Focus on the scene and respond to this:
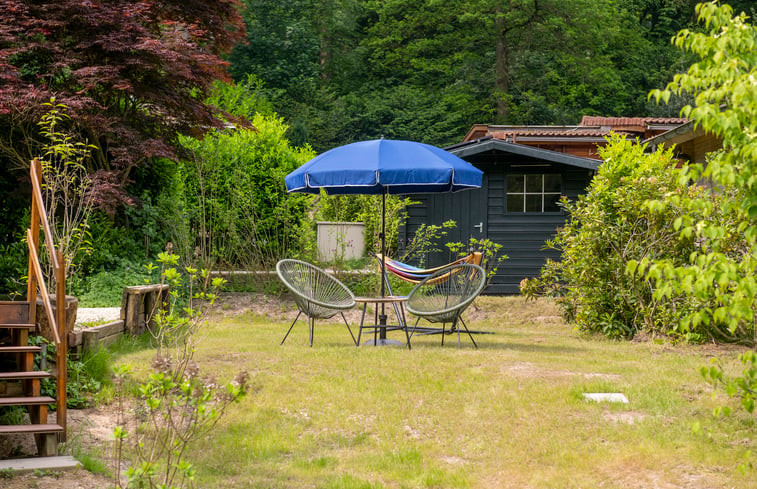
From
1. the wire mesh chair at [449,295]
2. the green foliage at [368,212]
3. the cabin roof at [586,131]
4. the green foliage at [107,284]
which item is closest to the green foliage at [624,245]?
the wire mesh chair at [449,295]

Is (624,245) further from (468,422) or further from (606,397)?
(468,422)

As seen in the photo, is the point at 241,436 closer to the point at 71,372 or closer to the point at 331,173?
the point at 71,372

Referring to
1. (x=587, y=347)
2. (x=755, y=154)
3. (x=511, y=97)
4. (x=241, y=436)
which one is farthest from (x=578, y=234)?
(x=511, y=97)

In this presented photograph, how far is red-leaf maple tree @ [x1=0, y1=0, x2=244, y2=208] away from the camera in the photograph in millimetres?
9234

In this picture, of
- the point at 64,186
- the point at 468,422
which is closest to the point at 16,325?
the point at 468,422

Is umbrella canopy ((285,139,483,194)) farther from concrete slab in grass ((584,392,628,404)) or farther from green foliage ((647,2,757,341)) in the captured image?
green foliage ((647,2,757,341))

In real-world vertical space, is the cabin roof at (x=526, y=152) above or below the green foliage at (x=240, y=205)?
above

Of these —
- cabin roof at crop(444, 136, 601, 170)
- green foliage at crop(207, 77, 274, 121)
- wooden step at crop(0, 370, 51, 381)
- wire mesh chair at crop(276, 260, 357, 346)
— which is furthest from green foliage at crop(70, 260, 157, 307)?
green foliage at crop(207, 77, 274, 121)

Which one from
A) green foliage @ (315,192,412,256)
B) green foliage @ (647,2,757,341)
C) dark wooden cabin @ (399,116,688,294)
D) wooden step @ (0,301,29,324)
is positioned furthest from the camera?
dark wooden cabin @ (399,116,688,294)

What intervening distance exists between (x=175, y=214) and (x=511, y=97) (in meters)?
18.6

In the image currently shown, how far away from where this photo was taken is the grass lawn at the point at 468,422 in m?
4.18

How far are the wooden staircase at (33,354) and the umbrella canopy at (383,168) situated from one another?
9.97 feet

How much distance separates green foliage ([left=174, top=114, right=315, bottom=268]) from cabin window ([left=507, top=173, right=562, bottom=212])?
3856 millimetres

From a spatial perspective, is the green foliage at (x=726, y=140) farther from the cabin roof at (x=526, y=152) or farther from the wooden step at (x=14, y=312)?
the cabin roof at (x=526, y=152)
